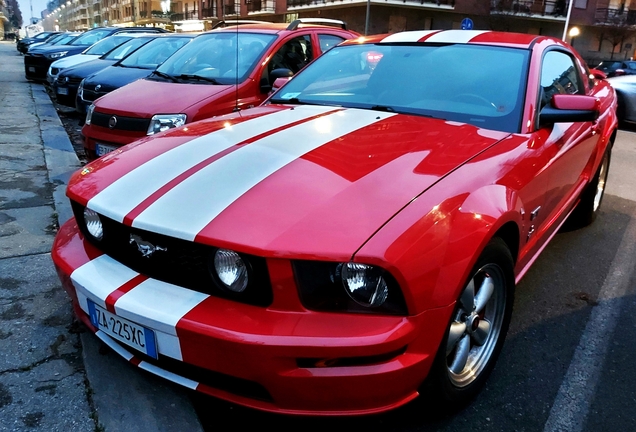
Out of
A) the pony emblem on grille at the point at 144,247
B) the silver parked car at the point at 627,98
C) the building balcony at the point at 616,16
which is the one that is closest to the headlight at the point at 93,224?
the pony emblem on grille at the point at 144,247

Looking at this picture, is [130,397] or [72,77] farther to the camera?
[72,77]

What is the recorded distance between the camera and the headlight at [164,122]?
4.73 meters

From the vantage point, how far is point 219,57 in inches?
227

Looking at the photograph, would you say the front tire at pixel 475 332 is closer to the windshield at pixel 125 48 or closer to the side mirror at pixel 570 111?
the side mirror at pixel 570 111

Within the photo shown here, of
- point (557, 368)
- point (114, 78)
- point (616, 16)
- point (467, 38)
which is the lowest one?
point (557, 368)

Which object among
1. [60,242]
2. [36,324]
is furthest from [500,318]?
[36,324]

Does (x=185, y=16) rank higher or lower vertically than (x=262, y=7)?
lower

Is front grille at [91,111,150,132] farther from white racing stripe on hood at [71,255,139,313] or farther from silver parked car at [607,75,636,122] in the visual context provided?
silver parked car at [607,75,636,122]

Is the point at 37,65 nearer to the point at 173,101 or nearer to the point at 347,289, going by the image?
the point at 173,101

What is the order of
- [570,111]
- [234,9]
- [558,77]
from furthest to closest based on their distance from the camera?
[234,9], [558,77], [570,111]

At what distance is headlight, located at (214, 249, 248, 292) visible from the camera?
179 cm

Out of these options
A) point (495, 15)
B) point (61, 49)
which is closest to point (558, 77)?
point (61, 49)

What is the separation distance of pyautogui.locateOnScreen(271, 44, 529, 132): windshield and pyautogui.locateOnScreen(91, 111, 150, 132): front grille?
1.84 m

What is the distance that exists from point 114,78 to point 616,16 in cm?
4077
